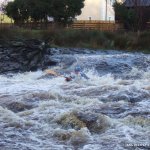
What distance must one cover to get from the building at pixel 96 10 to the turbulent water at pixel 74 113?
130ft

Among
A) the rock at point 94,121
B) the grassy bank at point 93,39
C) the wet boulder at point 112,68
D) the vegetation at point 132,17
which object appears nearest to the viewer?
the rock at point 94,121

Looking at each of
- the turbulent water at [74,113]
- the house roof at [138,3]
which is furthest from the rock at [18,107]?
the house roof at [138,3]

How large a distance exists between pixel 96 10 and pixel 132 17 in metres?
16.3

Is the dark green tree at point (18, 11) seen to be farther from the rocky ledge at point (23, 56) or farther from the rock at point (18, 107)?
the rock at point (18, 107)

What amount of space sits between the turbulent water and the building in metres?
39.5

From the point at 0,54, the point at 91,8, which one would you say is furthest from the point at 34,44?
the point at 91,8

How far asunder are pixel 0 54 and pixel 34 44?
1.73 meters

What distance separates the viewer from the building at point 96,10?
5706cm

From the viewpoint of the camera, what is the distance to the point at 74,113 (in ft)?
36.3

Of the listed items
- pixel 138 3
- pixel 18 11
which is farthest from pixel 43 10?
pixel 138 3

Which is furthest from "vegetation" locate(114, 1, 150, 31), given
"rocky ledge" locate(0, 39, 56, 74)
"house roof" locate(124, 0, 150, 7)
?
"rocky ledge" locate(0, 39, 56, 74)

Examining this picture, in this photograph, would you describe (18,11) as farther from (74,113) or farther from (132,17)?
(74,113)

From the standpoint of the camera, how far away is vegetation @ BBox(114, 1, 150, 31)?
42312 mm

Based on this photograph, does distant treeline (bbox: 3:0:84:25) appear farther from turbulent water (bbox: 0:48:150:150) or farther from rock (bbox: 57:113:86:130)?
rock (bbox: 57:113:86:130)
